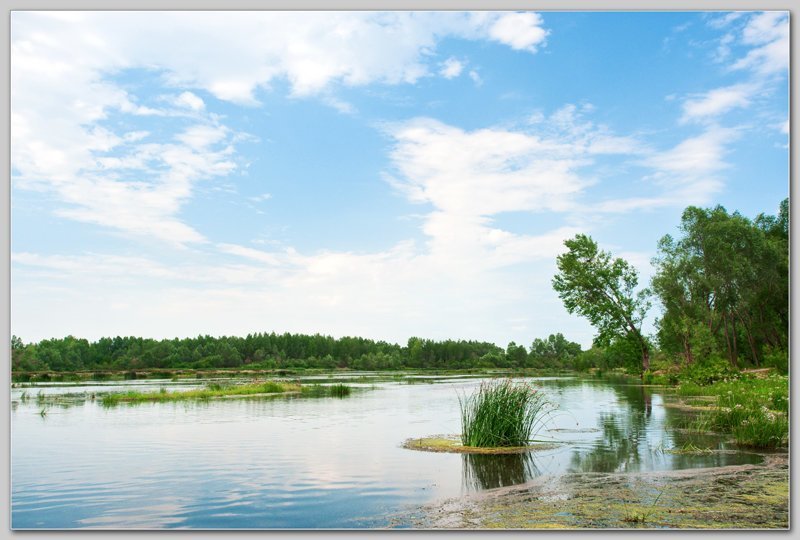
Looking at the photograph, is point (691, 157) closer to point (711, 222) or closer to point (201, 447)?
point (201, 447)

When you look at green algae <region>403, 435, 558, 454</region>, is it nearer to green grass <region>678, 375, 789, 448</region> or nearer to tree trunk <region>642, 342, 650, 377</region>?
green grass <region>678, 375, 789, 448</region>

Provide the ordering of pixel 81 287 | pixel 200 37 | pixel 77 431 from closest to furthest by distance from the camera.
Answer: pixel 200 37 < pixel 81 287 < pixel 77 431

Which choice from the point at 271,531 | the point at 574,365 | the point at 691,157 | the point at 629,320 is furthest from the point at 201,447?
the point at 574,365

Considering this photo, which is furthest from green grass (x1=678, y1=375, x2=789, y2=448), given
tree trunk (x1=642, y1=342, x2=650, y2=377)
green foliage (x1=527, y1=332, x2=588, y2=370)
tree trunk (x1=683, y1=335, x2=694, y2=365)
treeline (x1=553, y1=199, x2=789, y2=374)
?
green foliage (x1=527, y1=332, x2=588, y2=370)

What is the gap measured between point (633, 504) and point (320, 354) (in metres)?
57.2

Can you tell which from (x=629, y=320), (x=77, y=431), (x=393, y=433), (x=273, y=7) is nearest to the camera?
(x=273, y=7)

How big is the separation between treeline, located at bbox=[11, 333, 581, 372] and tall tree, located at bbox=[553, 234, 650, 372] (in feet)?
56.5

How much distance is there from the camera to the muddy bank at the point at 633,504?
6488 millimetres

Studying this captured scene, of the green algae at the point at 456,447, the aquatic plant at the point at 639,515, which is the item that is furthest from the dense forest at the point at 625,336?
the aquatic plant at the point at 639,515

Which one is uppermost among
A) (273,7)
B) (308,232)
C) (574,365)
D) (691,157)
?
(273,7)

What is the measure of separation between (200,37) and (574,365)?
55361mm

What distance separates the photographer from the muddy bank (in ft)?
21.3

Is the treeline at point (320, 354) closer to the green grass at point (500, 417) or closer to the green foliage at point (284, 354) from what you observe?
the green foliage at point (284, 354)

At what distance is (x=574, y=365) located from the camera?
59750mm
